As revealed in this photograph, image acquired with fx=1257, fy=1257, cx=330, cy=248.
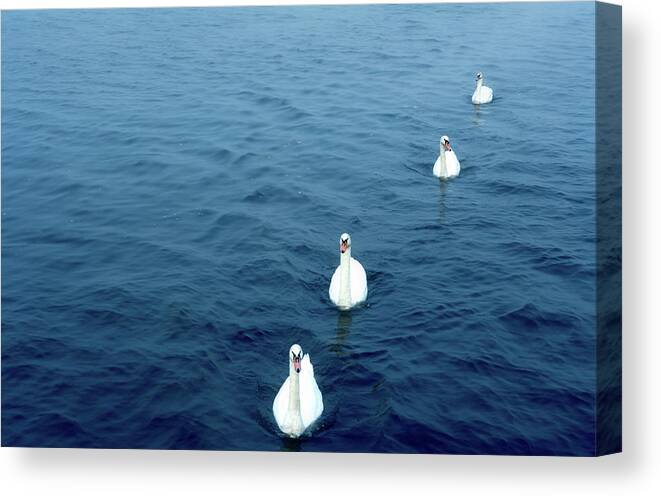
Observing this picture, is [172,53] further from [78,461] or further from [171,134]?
[78,461]

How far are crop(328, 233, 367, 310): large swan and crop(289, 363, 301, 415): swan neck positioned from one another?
200cm

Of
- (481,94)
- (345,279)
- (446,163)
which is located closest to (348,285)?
(345,279)

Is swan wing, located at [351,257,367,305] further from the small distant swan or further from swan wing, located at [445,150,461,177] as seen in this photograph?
the small distant swan

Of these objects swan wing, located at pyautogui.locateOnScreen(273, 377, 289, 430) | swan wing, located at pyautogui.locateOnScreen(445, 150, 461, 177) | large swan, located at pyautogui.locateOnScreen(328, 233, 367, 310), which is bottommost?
swan wing, located at pyautogui.locateOnScreen(273, 377, 289, 430)

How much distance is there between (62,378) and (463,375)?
4441mm

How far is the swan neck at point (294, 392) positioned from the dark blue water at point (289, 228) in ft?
1.42

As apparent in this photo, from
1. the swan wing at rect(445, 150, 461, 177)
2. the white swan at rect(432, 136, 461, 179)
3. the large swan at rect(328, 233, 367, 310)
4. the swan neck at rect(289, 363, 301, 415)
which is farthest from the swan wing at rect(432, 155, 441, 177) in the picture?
the swan neck at rect(289, 363, 301, 415)

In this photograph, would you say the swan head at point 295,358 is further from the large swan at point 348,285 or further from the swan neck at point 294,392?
the large swan at point 348,285

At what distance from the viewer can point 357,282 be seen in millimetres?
14930

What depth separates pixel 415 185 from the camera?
16.6 meters

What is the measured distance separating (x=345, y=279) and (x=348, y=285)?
0.10 metres

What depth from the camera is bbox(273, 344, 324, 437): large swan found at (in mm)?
13086

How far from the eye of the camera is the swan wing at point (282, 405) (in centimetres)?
1330

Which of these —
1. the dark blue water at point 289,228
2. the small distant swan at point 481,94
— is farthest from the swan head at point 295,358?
the small distant swan at point 481,94
